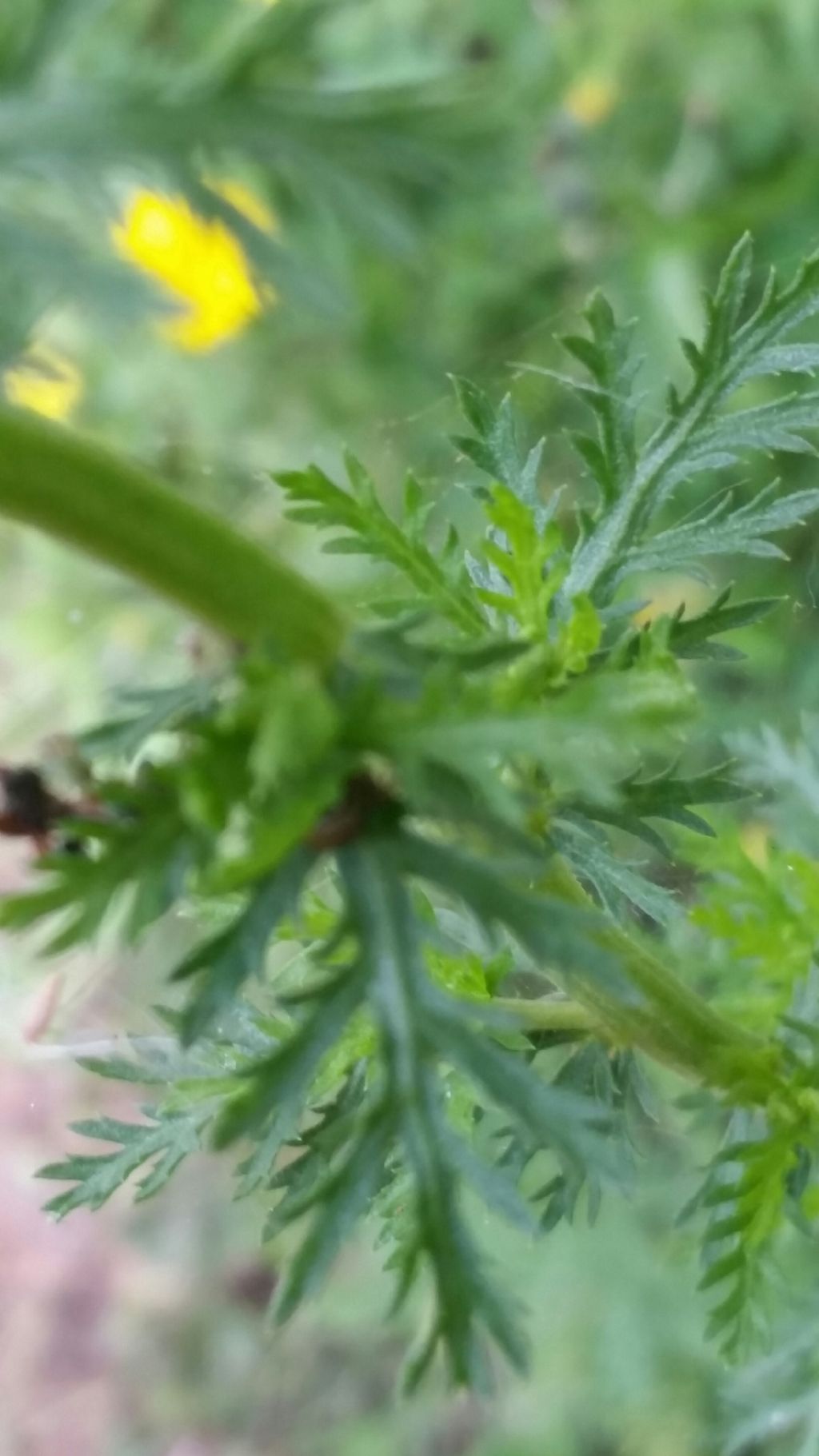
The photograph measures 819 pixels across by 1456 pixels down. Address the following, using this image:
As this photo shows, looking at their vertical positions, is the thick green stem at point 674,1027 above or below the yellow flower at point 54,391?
below

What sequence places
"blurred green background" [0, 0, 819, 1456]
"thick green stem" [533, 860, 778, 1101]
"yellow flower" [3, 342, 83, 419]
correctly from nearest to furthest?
1. "thick green stem" [533, 860, 778, 1101]
2. "blurred green background" [0, 0, 819, 1456]
3. "yellow flower" [3, 342, 83, 419]

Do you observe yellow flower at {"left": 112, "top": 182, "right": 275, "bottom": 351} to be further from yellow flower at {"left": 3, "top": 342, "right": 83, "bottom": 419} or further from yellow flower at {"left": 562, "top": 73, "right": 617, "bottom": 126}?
yellow flower at {"left": 562, "top": 73, "right": 617, "bottom": 126}

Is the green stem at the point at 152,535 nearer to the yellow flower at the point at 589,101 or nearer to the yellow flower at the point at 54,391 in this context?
the yellow flower at the point at 54,391

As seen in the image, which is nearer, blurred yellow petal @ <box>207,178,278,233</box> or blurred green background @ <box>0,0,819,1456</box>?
blurred green background @ <box>0,0,819,1456</box>

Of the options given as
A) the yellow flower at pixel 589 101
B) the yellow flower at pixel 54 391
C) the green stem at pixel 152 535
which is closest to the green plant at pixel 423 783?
the green stem at pixel 152 535

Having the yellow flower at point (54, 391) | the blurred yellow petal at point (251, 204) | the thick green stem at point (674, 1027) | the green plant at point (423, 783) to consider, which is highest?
the blurred yellow petal at point (251, 204)

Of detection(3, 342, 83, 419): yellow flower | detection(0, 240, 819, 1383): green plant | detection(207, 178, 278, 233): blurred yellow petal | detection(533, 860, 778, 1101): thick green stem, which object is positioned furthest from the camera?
detection(207, 178, 278, 233): blurred yellow petal

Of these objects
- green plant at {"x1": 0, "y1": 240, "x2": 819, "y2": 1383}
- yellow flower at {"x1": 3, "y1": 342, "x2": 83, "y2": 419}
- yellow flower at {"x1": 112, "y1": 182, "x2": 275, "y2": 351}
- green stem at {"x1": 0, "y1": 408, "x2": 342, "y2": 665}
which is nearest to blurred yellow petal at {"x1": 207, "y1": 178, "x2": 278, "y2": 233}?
yellow flower at {"x1": 112, "y1": 182, "x2": 275, "y2": 351}

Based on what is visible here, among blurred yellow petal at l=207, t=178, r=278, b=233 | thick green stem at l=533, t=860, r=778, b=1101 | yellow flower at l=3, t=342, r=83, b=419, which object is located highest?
blurred yellow petal at l=207, t=178, r=278, b=233
